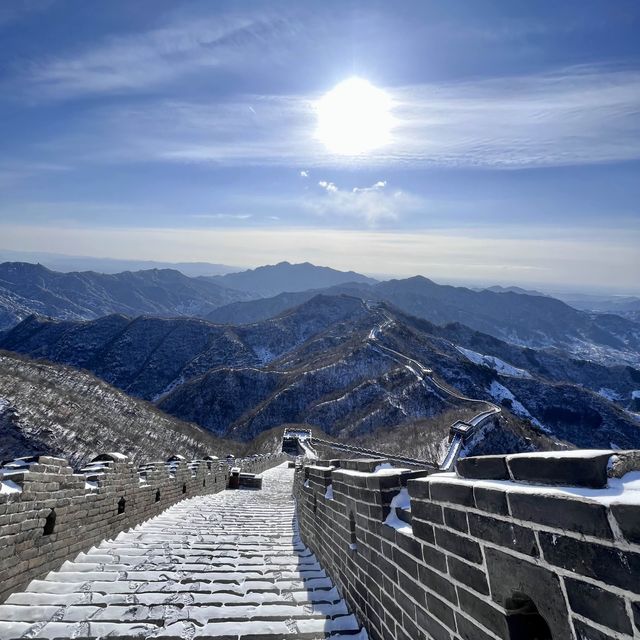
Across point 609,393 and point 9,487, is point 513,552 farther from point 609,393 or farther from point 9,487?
point 609,393

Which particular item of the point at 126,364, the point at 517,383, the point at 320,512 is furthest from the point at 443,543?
the point at 126,364

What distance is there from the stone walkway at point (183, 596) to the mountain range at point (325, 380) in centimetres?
5429

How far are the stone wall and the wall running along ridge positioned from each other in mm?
3613

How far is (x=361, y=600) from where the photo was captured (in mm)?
3848

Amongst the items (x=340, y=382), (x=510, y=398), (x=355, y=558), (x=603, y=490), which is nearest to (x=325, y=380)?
(x=340, y=382)

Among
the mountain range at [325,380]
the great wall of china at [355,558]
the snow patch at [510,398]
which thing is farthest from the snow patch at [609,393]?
the great wall of china at [355,558]

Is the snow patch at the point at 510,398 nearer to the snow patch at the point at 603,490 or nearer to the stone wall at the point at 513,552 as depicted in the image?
the stone wall at the point at 513,552

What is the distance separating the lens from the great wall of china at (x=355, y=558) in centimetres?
163

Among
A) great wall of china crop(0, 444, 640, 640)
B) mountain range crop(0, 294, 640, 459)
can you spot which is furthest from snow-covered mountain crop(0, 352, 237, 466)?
great wall of china crop(0, 444, 640, 640)

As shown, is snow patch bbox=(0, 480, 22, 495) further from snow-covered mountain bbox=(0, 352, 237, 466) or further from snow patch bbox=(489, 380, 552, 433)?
snow patch bbox=(489, 380, 552, 433)

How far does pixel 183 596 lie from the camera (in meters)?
4.38

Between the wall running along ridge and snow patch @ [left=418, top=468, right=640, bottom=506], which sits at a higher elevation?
snow patch @ [left=418, top=468, right=640, bottom=506]

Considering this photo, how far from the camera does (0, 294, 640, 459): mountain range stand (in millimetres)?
82188

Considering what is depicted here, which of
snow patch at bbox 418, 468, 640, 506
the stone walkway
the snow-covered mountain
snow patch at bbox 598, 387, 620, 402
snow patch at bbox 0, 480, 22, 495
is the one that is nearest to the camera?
snow patch at bbox 418, 468, 640, 506
